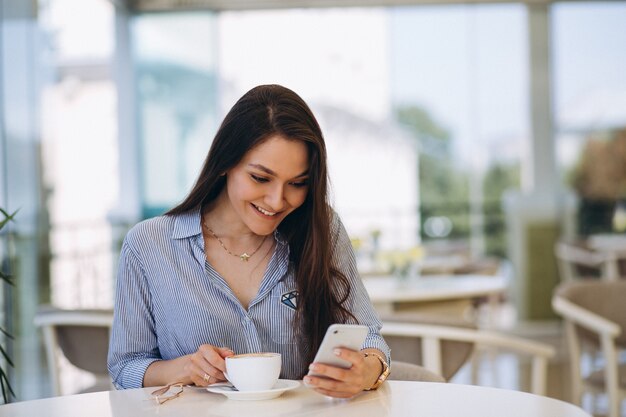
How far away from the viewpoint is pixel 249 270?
186 cm

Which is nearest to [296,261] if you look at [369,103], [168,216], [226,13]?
[168,216]

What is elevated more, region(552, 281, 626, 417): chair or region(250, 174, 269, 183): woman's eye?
region(250, 174, 269, 183): woman's eye

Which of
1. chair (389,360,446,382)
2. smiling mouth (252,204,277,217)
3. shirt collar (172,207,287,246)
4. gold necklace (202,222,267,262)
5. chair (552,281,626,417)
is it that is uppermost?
smiling mouth (252,204,277,217)

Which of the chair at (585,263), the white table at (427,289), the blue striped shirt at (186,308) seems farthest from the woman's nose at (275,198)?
the chair at (585,263)

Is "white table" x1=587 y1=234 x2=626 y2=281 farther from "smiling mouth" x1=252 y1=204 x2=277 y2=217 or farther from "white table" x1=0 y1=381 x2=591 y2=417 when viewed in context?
"white table" x1=0 y1=381 x2=591 y2=417

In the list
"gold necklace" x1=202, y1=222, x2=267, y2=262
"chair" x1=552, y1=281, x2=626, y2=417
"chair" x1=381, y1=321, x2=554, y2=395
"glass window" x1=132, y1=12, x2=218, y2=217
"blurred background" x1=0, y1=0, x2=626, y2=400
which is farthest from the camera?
"glass window" x1=132, y1=12, x2=218, y2=217

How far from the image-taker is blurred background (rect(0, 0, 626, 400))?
6.80 m

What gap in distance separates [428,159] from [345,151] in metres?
0.78

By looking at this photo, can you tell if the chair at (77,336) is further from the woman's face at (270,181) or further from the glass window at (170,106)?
the glass window at (170,106)

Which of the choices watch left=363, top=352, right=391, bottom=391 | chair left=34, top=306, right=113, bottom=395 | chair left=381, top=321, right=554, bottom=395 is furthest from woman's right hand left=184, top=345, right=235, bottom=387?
chair left=34, top=306, right=113, bottom=395

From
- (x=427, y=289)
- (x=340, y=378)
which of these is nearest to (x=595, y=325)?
(x=427, y=289)

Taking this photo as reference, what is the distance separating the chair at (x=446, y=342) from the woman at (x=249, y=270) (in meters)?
0.75

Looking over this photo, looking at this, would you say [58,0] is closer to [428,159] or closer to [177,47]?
[177,47]

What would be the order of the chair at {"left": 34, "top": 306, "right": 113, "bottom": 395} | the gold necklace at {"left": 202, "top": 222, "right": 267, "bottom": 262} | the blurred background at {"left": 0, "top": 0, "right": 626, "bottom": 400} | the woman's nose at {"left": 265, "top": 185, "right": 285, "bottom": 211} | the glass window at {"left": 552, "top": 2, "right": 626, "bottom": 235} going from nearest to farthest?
the woman's nose at {"left": 265, "top": 185, "right": 285, "bottom": 211}
the gold necklace at {"left": 202, "top": 222, "right": 267, "bottom": 262}
the chair at {"left": 34, "top": 306, "right": 113, "bottom": 395}
the blurred background at {"left": 0, "top": 0, "right": 626, "bottom": 400}
the glass window at {"left": 552, "top": 2, "right": 626, "bottom": 235}
